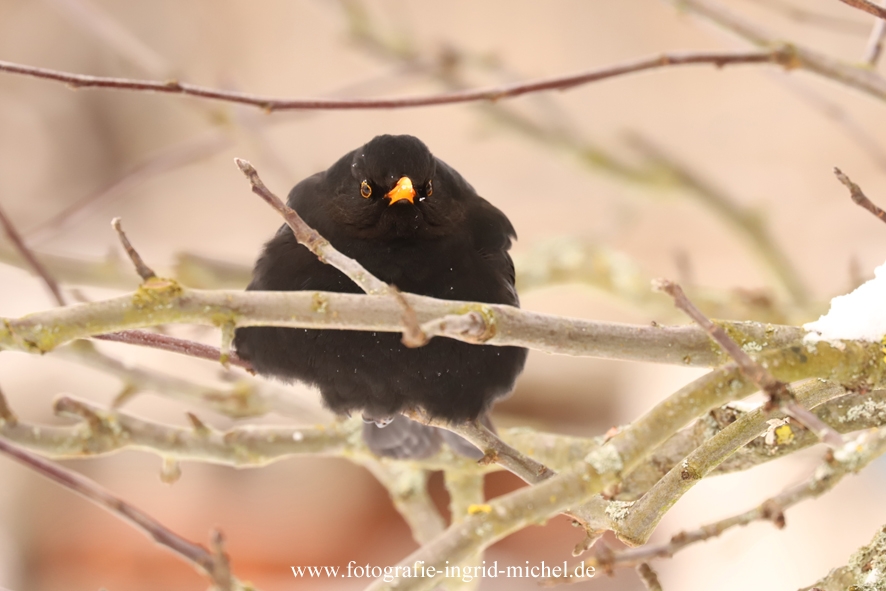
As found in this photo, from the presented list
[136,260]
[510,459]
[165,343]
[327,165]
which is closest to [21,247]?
[165,343]

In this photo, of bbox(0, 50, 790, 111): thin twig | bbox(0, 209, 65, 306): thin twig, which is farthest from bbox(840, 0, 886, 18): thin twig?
bbox(0, 209, 65, 306): thin twig

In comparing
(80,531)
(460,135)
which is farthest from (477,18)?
(80,531)

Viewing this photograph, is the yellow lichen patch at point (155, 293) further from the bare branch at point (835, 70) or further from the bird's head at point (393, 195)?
the bare branch at point (835, 70)

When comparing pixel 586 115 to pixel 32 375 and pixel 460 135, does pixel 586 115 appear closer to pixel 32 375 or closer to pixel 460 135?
pixel 460 135

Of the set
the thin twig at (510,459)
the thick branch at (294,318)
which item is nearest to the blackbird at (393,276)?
the thin twig at (510,459)

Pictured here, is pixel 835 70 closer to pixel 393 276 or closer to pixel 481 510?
pixel 393 276
